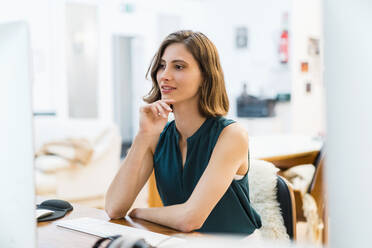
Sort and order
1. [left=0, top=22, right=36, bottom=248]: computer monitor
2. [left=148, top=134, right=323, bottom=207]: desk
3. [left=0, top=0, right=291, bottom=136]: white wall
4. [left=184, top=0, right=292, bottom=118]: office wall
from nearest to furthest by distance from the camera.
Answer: [left=0, top=22, right=36, bottom=248]: computer monitor → [left=148, top=134, right=323, bottom=207]: desk → [left=0, top=0, right=291, bottom=136]: white wall → [left=184, top=0, right=292, bottom=118]: office wall

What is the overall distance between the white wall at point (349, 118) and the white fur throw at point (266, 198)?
788 millimetres

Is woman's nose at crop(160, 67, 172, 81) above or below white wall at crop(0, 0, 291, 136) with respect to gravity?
below

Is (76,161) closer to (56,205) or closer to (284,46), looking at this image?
(56,205)

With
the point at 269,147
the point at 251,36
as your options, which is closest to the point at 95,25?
the point at 251,36

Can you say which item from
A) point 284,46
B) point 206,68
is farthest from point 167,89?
point 284,46

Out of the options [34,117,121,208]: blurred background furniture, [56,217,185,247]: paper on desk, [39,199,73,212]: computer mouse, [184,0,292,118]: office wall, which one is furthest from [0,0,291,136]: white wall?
[56,217,185,247]: paper on desk

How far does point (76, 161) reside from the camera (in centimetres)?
352

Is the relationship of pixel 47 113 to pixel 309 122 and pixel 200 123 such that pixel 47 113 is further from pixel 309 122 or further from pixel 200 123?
pixel 200 123

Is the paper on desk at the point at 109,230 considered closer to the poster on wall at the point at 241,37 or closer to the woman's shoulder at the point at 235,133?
the woman's shoulder at the point at 235,133

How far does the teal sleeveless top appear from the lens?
4.10ft

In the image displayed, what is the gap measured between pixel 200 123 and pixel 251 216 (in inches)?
12.7

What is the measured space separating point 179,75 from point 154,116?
0.15 meters

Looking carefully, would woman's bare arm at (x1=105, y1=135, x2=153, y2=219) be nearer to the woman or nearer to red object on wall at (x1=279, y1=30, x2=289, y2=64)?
the woman

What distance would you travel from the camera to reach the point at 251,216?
49.9 inches
